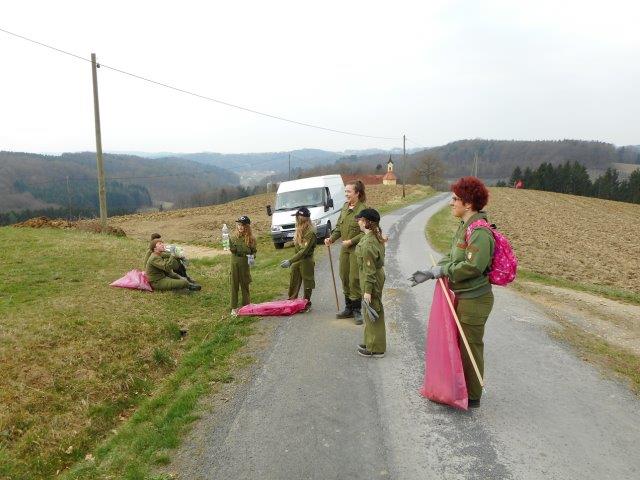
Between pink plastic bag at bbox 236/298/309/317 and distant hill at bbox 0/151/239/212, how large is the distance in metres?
123

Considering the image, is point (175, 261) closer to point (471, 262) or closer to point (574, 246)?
point (471, 262)

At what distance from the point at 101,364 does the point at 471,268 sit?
5464 millimetres

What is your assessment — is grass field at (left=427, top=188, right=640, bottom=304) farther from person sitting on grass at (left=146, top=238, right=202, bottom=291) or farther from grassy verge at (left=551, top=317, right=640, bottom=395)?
person sitting on grass at (left=146, top=238, right=202, bottom=291)

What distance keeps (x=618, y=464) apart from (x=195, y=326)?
6617 mm

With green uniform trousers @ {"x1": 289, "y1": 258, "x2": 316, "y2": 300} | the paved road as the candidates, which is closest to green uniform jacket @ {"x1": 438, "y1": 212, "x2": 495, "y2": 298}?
the paved road

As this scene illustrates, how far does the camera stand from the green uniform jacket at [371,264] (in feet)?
18.2

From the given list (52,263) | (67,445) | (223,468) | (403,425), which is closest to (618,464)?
(403,425)

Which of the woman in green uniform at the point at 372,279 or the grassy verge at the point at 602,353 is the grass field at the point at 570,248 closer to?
the grassy verge at the point at 602,353

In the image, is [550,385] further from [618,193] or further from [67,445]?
[618,193]

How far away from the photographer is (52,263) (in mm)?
11727

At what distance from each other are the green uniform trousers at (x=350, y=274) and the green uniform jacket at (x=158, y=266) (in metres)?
4.52

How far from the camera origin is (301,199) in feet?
58.2

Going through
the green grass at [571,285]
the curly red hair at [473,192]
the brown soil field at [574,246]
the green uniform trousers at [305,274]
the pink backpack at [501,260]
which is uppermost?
the curly red hair at [473,192]

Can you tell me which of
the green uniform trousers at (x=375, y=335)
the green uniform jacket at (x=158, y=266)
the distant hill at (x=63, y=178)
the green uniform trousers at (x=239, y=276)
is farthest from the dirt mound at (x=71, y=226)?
the distant hill at (x=63, y=178)
